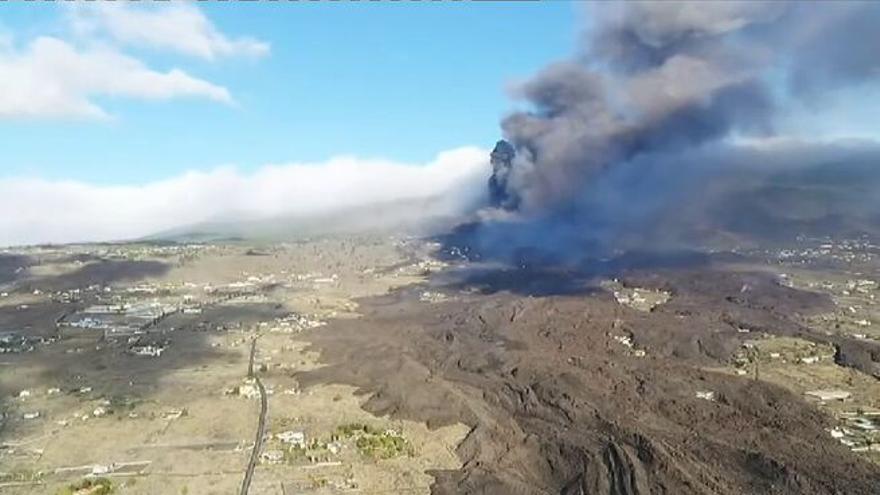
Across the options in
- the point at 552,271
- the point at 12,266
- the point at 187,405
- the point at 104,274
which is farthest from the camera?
the point at 12,266

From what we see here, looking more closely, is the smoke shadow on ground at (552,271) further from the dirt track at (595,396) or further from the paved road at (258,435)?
the paved road at (258,435)

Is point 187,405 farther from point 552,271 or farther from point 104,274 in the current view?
point 104,274

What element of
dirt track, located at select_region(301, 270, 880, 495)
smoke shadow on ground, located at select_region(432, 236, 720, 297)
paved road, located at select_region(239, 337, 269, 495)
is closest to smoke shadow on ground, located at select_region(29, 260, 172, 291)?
smoke shadow on ground, located at select_region(432, 236, 720, 297)

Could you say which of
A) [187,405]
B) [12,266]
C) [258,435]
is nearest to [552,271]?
[187,405]

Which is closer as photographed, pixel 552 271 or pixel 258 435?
pixel 258 435

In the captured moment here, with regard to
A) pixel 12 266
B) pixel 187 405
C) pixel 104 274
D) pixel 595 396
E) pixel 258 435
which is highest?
pixel 12 266

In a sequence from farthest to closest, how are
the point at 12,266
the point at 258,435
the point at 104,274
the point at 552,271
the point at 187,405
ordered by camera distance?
the point at 12,266, the point at 104,274, the point at 552,271, the point at 187,405, the point at 258,435

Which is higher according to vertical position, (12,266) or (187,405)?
(12,266)

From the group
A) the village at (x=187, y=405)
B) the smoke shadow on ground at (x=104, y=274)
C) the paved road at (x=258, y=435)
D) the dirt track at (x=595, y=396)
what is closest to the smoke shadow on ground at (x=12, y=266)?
the smoke shadow on ground at (x=104, y=274)

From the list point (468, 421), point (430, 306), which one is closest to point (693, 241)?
point (430, 306)
